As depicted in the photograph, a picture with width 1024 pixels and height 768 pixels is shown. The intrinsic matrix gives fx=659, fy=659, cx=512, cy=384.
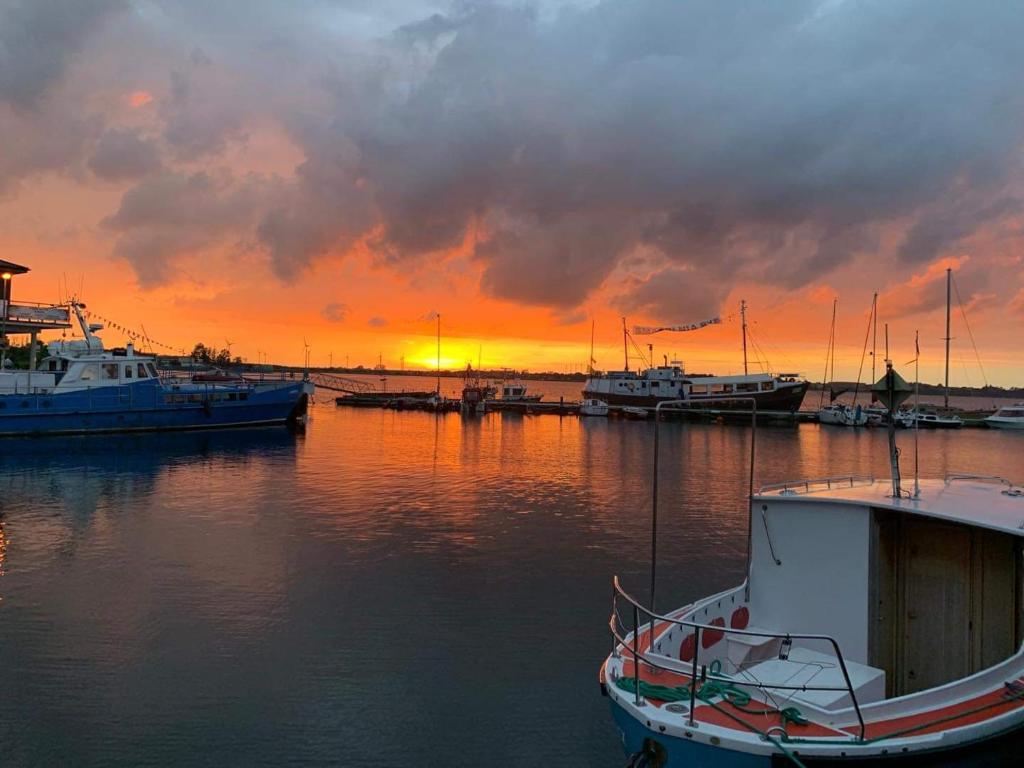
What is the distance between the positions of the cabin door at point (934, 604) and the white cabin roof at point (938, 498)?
1.38ft

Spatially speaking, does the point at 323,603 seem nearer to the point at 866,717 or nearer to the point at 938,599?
the point at 866,717

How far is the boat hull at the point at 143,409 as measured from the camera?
1750 inches

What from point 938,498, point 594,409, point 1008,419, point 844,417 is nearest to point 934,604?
point 938,498

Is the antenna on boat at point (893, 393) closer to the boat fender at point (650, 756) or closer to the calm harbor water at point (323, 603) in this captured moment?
the boat fender at point (650, 756)

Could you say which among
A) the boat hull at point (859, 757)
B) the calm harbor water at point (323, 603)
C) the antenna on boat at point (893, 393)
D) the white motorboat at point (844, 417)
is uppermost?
the antenna on boat at point (893, 393)

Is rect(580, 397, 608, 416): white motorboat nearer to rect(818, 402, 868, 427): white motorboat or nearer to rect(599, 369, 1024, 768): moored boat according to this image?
rect(818, 402, 868, 427): white motorboat

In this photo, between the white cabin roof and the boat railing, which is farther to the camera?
the white cabin roof

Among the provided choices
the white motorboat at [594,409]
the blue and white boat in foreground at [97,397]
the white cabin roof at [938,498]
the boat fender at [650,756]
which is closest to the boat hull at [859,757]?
the boat fender at [650,756]

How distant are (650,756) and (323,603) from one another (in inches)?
389

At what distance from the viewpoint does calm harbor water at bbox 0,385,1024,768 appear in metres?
9.30

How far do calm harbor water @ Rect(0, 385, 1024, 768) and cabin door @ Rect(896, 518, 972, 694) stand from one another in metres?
4.08

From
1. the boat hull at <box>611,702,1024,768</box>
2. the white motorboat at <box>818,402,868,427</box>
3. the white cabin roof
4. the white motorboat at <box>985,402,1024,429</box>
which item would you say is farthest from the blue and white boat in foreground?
the white motorboat at <box>985,402,1024,429</box>

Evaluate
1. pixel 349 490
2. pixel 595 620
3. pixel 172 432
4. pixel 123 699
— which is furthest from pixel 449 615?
pixel 172 432

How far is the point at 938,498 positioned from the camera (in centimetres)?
860
